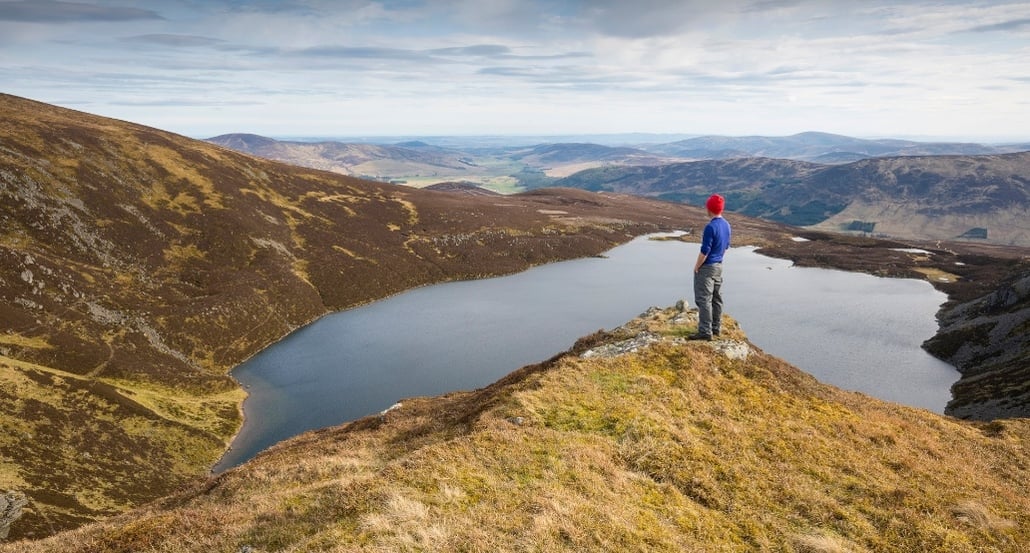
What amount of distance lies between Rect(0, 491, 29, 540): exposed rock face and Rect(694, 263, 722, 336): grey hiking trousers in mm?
43883

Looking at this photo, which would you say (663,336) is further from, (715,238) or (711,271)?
(715,238)

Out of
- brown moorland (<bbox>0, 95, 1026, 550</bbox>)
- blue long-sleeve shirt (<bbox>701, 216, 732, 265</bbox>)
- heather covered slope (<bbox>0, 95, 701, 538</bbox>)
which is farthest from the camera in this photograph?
brown moorland (<bbox>0, 95, 1026, 550</bbox>)

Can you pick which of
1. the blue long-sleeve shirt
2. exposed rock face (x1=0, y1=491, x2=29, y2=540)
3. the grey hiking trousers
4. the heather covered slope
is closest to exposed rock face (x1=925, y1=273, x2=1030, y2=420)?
the grey hiking trousers

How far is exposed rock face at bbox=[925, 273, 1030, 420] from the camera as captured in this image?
184 ft

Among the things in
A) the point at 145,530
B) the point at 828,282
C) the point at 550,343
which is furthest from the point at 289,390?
the point at 828,282

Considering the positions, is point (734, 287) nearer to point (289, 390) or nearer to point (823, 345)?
point (823, 345)

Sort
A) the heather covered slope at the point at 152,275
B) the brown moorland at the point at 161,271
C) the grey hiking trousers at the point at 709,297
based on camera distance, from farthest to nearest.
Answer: the brown moorland at the point at 161,271, the heather covered slope at the point at 152,275, the grey hiking trousers at the point at 709,297

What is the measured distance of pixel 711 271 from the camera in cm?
2230

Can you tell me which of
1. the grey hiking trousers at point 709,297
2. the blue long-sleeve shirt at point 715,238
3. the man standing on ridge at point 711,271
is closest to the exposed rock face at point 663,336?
the grey hiking trousers at point 709,297

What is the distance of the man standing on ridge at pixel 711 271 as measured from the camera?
70.1 feet

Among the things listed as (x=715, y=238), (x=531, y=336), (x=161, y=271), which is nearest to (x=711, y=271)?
(x=715, y=238)

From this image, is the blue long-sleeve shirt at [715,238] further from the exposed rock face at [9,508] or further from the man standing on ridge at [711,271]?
the exposed rock face at [9,508]

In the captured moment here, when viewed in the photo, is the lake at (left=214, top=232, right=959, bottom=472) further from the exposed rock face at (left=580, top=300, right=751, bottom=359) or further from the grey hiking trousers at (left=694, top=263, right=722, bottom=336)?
the grey hiking trousers at (left=694, top=263, right=722, bottom=336)

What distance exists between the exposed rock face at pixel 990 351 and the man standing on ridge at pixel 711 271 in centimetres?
4889
